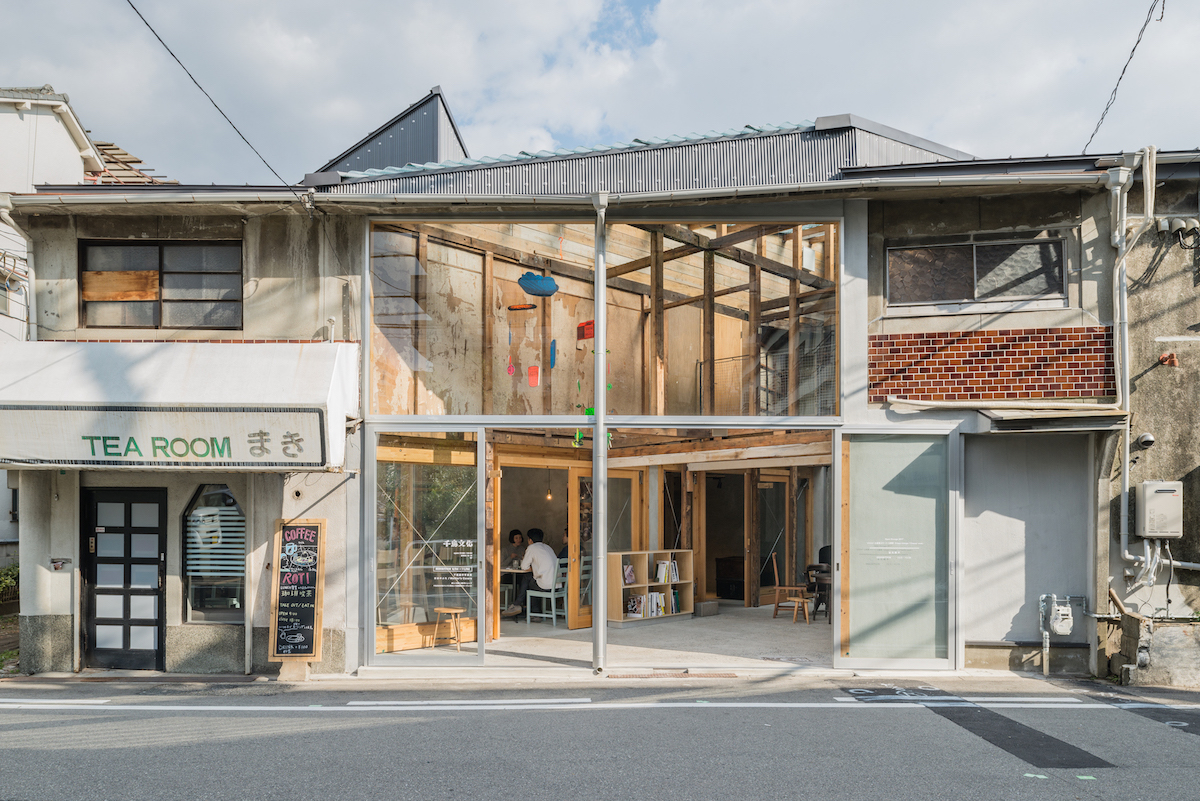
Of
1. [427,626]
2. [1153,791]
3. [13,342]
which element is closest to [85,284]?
[13,342]

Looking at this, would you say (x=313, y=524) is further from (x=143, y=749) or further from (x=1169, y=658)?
(x=1169, y=658)

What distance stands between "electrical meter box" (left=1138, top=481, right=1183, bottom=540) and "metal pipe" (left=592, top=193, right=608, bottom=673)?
5495 millimetres

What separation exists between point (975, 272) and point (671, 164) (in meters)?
4.69

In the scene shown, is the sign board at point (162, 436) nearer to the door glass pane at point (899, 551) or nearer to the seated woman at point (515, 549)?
the door glass pane at point (899, 551)

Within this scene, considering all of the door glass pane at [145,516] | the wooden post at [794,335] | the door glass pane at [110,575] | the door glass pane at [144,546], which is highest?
the wooden post at [794,335]

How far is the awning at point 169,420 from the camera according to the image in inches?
325

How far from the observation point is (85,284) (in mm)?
9586

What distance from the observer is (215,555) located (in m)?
9.31

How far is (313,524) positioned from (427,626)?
172cm

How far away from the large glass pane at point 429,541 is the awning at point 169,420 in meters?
1.03

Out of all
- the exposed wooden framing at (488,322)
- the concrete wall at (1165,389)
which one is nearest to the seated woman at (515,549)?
the exposed wooden framing at (488,322)

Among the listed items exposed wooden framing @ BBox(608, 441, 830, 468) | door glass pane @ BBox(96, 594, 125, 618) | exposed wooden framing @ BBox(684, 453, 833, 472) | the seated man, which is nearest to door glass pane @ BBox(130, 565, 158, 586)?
door glass pane @ BBox(96, 594, 125, 618)

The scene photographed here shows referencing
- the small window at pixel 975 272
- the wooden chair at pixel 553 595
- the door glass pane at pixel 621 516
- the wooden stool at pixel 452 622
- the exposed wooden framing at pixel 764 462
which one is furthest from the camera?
the door glass pane at pixel 621 516

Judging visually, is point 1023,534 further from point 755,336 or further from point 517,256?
point 517,256
